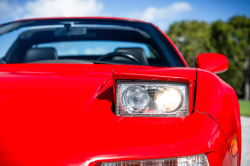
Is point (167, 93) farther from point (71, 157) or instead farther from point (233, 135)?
point (71, 157)

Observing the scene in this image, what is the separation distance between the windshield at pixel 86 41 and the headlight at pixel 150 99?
0.83 m

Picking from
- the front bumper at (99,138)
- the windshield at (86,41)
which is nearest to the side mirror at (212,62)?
the windshield at (86,41)

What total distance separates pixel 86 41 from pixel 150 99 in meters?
1.95

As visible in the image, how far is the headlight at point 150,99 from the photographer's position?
1043 millimetres

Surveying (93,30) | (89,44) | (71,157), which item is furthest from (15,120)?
(89,44)

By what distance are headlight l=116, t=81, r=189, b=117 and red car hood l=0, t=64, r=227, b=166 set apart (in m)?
0.05

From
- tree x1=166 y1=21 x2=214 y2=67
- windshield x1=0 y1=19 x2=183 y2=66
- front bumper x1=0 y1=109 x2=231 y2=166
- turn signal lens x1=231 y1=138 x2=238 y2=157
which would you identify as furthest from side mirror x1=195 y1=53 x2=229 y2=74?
tree x1=166 y1=21 x2=214 y2=67

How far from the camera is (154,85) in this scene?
105 centimetres

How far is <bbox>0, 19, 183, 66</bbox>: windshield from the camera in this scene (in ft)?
7.23

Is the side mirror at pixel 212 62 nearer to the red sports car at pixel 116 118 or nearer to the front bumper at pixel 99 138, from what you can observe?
the red sports car at pixel 116 118

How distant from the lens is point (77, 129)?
3.06ft

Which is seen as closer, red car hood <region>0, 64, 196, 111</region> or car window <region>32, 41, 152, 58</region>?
red car hood <region>0, 64, 196, 111</region>

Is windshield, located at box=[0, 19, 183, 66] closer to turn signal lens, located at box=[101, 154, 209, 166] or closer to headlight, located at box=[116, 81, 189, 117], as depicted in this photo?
headlight, located at box=[116, 81, 189, 117]

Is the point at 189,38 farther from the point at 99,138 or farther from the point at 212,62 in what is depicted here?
the point at 99,138
